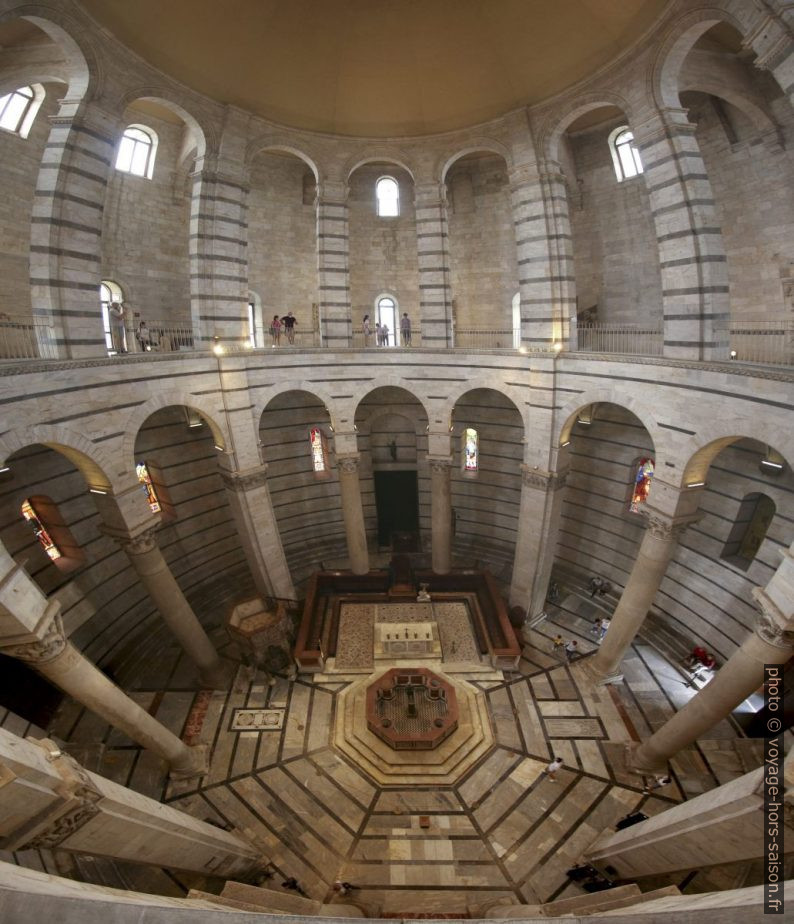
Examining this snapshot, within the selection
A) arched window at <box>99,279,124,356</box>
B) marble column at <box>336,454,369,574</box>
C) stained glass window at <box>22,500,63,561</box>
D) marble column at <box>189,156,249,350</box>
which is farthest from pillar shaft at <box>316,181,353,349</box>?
stained glass window at <box>22,500,63,561</box>

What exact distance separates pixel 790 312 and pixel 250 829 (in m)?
18.6

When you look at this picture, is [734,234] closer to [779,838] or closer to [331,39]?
[331,39]

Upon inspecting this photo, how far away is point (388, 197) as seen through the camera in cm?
1867

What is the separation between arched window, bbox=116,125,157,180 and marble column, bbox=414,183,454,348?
351 inches

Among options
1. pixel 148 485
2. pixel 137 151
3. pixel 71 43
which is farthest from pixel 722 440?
pixel 137 151

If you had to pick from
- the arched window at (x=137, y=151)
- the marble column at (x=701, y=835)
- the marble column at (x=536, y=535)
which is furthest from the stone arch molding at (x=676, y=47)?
the arched window at (x=137, y=151)

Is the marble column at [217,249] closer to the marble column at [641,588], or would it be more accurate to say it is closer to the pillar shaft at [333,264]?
the pillar shaft at [333,264]

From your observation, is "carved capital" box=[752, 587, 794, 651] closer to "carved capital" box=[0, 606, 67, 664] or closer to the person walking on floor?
the person walking on floor

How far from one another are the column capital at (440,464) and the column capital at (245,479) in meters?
5.68

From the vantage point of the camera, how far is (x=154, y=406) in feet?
40.5

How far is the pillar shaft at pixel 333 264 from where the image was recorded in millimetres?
14922

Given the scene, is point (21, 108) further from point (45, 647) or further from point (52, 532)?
point (45, 647)

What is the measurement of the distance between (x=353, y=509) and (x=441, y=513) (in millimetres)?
3216

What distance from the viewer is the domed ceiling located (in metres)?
10.8
